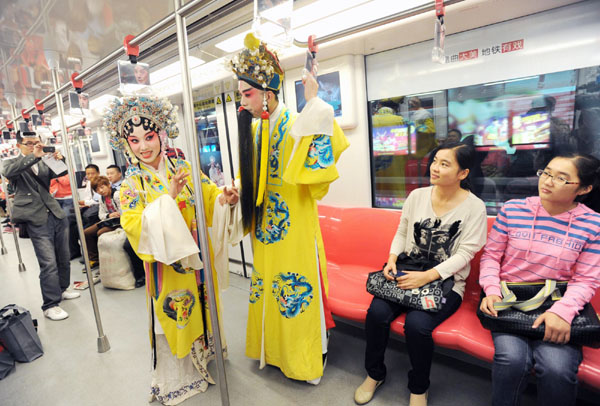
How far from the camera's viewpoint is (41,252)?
325cm

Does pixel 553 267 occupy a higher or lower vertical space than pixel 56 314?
higher

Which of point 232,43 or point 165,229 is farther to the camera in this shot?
point 232,43

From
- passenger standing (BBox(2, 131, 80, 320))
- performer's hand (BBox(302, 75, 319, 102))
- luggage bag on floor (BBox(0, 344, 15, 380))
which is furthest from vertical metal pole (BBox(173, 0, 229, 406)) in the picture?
passenger standing (BBox(2, 131, 80, 320))

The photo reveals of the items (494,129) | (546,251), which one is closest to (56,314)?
(546,251)

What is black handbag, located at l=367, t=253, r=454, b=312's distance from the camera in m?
1.79

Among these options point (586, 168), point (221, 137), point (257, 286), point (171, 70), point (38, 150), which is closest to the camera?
point (586, 168)

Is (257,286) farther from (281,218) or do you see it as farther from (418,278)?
(418,278)

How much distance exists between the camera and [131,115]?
1.82 metres

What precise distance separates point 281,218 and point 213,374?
131 centimetres

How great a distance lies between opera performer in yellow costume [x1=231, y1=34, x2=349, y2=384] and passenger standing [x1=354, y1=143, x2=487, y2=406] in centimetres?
34

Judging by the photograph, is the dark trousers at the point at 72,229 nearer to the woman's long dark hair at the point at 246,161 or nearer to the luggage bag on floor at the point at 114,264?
the luggage bag on floor at the point at 114,264

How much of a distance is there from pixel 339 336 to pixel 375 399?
73 centimetres

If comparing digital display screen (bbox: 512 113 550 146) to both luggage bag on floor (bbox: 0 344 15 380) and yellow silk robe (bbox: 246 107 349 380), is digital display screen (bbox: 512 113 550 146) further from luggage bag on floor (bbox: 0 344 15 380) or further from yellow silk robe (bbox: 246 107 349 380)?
luggage bag on floor (bbox: 0 344 15 380)

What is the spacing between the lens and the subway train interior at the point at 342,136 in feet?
5.84
